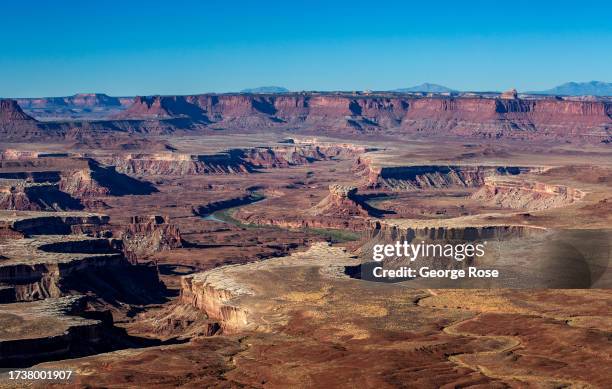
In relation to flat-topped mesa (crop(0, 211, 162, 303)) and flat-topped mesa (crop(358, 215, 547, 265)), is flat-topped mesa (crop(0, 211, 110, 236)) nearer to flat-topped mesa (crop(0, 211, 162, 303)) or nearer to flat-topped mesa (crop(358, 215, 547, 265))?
flat-topped mesa (crop(0, 211, 162, 303))

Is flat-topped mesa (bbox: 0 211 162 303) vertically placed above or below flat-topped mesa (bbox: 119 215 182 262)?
above

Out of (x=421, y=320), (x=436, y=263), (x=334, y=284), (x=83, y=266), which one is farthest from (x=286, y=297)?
(x=83, y=266)

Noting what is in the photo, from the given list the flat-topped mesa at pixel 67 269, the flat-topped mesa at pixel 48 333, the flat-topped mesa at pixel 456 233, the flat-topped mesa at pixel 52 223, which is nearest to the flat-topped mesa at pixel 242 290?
the flat-topped mesa at pixel 456 233

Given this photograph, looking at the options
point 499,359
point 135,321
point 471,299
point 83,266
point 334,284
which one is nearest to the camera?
point 499,359

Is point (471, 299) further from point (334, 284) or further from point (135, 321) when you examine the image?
point (135, 321)

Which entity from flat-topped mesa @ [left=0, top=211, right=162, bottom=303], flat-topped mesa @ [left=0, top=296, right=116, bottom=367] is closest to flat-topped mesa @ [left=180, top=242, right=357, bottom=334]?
flat-topped mesa @ [left=0, top=296, right=116, bottom=367]

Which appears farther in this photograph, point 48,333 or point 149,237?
point 149,237

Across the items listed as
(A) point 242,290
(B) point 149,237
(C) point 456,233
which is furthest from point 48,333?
(B) point 149,237

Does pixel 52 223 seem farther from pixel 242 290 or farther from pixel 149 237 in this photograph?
pixel 242 290
